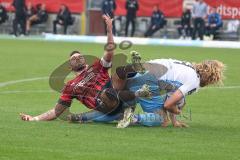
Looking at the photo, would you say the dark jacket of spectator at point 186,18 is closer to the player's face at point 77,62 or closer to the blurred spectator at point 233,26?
the blurred spectator at point 233,26

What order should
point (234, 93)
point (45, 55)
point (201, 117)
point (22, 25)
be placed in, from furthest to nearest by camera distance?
point (22, 25) → point (45, 55) → point (234, 93) → point (201, 117)

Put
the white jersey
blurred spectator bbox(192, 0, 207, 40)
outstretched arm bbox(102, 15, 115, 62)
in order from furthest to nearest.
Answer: blurred spectator bbox(192, 0, 207, 40), the white jersey, outstretched arm bbox(102, 15, 115, 62)

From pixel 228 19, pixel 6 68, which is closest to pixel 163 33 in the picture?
pixel 228 19

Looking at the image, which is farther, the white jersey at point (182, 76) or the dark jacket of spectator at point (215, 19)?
the dark jacket of spectator at point (215, 19)

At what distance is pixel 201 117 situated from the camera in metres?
13.1

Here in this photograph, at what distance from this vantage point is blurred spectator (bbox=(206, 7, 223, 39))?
39.9 meters

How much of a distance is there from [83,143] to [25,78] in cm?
1066

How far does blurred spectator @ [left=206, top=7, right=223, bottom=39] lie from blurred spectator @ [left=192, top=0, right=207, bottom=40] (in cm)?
48

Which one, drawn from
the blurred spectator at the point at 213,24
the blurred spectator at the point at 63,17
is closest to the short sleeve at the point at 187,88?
the blurred spectator at the point at 213,24

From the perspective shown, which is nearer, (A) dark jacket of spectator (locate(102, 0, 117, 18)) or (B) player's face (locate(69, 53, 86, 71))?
(B) player's face (locate(69, 53, 86, 71))

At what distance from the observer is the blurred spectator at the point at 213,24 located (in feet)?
131

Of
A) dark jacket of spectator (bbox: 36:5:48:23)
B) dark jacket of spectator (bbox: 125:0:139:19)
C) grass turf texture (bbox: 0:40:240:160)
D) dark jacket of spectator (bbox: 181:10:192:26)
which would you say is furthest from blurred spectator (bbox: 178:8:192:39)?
grass turf texture (bbox: 0:40:240:160)

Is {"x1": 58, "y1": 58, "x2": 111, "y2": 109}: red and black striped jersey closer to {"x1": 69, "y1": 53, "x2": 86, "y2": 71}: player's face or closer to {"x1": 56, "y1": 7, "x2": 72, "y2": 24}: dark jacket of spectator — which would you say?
{"x1": 69, "y1": 53, "x2": 86, "y2": 71}: player's face

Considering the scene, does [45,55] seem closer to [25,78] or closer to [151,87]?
[25,78]
